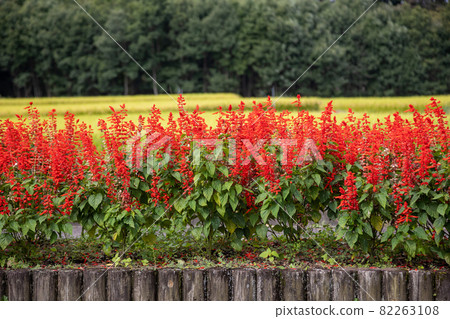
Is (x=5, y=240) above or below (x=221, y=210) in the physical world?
below

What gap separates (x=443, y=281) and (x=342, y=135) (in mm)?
1302

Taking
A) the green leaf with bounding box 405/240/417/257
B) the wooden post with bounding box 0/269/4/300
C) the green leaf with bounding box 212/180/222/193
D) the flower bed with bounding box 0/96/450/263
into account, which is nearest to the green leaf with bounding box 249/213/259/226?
the flower bed with bounding box 0/96/450/263

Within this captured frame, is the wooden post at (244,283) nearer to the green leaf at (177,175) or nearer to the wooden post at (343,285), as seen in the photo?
the wooden post at (343,285)

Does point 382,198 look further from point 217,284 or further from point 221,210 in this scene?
point 217,284

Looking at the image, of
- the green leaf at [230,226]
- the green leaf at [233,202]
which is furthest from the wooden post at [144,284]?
the green leaf at [233,202]

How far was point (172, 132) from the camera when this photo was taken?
13.6 feet

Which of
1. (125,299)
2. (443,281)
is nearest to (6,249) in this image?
(125,299)

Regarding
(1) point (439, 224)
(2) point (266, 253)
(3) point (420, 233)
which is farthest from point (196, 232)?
(1) point (439, 224)

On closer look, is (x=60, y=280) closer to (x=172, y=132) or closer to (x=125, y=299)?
(x=125, y=299)

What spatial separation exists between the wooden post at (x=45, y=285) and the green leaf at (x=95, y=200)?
1.85ft

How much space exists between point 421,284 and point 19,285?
9.60ft

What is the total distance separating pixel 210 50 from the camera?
56.9 feet

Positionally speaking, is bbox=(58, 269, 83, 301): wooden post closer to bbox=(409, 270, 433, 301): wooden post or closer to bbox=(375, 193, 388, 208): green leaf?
bbox=(375, 193, 388, 208): green leaf

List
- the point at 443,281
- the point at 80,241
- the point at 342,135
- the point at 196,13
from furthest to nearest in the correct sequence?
1. the point at 196,13
2. the point at 80,241
3. the point at 342,135
4. the point at 443,281
